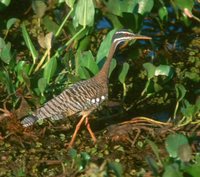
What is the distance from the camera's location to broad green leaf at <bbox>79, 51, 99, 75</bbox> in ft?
24.8

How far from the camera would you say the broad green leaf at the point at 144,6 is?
337 inches

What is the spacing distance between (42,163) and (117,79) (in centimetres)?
125

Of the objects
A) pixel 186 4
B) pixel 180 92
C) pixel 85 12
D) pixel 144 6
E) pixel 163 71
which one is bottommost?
pixel 180 92

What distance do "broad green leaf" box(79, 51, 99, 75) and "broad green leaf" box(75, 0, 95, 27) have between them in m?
0.53

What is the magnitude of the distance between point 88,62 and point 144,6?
4.04ft

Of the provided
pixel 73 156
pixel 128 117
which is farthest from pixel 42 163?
pixel 128 117

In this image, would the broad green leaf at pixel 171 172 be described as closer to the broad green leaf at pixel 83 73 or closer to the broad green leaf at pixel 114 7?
the broad green leaf at pixel 83 73

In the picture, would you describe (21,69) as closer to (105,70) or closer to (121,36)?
(105,70)

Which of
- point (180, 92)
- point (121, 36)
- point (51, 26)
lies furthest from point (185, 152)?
point (51, 26)

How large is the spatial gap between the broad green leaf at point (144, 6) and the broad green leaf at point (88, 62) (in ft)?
3.80

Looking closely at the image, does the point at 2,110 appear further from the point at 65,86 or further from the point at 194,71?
the point at 194,71

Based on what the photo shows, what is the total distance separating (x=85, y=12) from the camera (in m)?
7.99

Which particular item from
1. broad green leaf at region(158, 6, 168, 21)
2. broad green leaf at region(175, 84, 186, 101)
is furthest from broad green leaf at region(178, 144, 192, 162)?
broad green leaf at region(158, 6, 168, 21)

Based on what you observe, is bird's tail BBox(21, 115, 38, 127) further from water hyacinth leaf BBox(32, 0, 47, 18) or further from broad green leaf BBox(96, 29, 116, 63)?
water hyacinth leaf BBox(32, 0, 47, 18)
